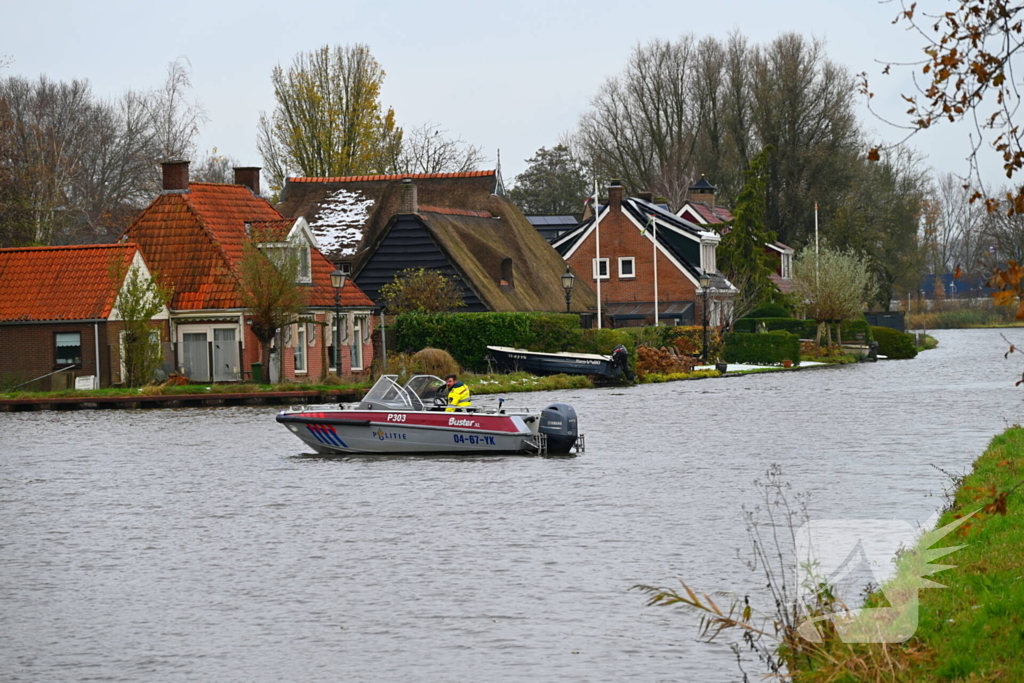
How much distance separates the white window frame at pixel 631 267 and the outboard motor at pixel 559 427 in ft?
168

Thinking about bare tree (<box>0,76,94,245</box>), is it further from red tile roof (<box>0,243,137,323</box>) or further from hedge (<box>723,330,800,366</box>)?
hedge (<box>723,330,800,366</box>)

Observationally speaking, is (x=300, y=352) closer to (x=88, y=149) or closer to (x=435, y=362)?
(x=435, y=362)

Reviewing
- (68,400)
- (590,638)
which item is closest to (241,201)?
(68,400)

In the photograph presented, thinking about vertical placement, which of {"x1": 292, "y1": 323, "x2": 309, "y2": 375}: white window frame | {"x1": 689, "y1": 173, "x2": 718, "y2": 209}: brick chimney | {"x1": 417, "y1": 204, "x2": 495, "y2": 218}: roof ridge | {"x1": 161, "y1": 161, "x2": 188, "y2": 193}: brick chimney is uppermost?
{"x1": 689, "y1": 173, "x2": 718, "y2": 209}: brick chimney

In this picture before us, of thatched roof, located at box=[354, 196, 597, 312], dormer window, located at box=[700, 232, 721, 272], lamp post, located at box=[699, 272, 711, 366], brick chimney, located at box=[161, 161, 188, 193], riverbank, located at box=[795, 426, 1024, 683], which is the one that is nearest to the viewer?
riverbank, located at box=[795, 426, 1024, 683]

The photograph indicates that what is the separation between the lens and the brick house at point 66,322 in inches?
1804

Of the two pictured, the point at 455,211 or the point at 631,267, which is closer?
the point at 455,211

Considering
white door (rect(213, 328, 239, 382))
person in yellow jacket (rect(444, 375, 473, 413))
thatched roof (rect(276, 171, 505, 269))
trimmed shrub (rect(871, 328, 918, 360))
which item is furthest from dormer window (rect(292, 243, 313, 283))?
trimmed shrub (rect(871, 328, 918, 360))

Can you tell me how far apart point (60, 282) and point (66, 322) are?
232 centimetres

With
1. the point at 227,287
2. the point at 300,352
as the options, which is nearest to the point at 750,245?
the point at 300,352

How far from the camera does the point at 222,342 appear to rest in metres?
48.2

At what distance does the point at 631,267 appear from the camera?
256 feet

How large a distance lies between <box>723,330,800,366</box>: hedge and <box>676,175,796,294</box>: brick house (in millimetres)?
15653

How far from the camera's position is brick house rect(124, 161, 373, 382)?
48125 mm
